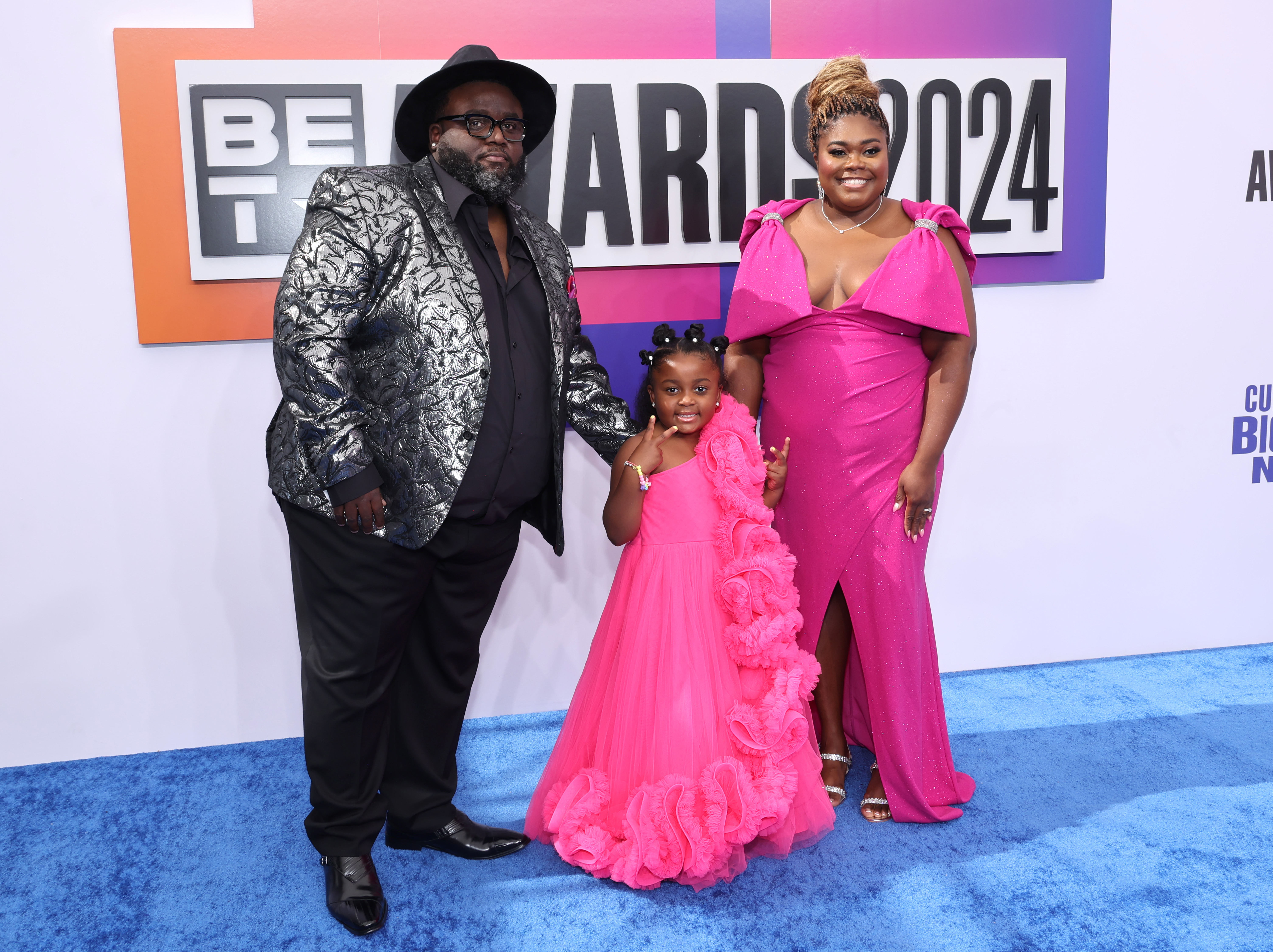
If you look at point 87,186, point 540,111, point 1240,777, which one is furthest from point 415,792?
point 1240,777

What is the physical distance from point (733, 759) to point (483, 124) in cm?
158

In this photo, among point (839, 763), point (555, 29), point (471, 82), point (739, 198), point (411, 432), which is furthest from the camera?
point (739, 198)

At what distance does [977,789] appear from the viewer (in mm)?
2586

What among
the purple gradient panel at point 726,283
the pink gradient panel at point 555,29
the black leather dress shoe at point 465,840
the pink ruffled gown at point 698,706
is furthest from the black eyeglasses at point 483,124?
the black leather dress shoe at point 465,840

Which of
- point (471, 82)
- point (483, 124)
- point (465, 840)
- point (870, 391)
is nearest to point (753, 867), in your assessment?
point (465, 840)

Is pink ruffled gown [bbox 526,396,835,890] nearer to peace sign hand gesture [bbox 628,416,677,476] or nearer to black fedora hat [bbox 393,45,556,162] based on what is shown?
peace sign hand gesture [bbox 628,416,677,476]

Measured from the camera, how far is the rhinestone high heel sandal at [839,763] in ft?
8.29

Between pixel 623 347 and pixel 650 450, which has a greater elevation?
pixel 623 347

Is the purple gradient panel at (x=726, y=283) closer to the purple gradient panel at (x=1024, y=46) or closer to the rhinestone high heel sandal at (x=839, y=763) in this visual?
the purple gradient panel at (x=1024, y=46)

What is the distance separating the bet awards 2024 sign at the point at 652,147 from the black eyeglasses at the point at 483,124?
840mm

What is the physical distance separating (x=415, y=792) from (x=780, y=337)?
5.02ft

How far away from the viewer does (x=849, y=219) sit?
2426mm

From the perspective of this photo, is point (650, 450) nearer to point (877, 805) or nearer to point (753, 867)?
point (753, 867)

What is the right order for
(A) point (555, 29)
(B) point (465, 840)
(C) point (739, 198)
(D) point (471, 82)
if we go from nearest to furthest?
1. (D) point (471, 82)
2. (B) point (465, 840)
3. (A) point (555, 29)
4. (C) point (739, 198)
